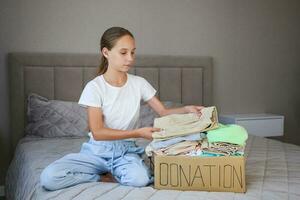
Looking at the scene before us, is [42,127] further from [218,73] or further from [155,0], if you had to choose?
[218,73]

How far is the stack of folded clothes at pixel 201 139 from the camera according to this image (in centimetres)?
164

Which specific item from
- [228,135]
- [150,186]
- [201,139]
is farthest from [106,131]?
[228,135]

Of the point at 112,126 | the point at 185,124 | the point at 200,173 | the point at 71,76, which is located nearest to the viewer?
the point at 200,173

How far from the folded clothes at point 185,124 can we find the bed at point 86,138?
23 cm

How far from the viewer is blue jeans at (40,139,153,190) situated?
167 centimetres

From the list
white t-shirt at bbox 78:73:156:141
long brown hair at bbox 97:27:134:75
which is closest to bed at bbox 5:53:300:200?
white t-shirt at bbox 78:73:156:141

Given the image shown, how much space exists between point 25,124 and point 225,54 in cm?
190

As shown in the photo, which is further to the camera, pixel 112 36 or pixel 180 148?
pixel 112 36

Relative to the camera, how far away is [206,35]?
3.74 meters

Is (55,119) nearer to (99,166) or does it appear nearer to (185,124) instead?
(99,166)

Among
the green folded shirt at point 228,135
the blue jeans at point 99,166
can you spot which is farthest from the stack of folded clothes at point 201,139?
the blue jeans at point 99,166

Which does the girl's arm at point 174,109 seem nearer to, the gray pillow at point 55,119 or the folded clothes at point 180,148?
the folded clothes at point 180,148

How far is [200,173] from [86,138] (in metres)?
1.52

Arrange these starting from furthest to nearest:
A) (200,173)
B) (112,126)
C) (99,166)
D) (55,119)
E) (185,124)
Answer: (55,119) → (112,126) → (99,166) → (185,124) → (200,173)
